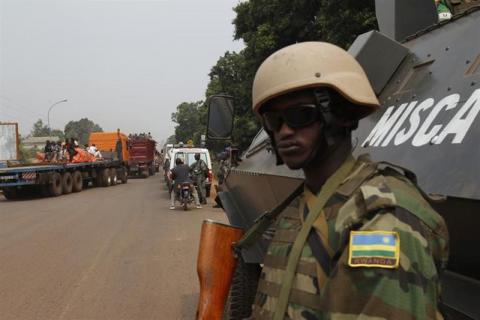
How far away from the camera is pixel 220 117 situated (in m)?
4.36

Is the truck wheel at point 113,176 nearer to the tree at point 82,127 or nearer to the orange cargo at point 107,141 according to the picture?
the orange cargo at point 107,141

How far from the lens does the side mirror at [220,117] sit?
4.23 m

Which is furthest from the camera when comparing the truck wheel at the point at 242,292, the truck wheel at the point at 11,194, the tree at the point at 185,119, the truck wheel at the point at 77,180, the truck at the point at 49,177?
the tree at the point at 185,119

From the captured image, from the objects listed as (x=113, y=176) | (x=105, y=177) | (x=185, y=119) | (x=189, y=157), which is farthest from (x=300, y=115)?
(x=185, y=119)

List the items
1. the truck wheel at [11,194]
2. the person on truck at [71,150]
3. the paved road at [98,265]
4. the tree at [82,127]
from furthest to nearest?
the tree at [82,127]
the person on truck at [71,150]
the truck wheel at [11,194]
the paved road at [98,265]

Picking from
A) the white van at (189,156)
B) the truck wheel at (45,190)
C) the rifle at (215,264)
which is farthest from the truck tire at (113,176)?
the rifle at (215,264)

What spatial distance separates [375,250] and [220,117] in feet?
11.1

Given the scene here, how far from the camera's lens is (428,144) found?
2025 mm

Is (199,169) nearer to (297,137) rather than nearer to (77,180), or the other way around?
(77,180)

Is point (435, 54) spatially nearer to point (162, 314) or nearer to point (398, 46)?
point (398, 46)

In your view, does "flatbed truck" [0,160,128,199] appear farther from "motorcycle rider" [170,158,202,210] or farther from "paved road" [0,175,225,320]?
"motorcycle rider" [170,158,202,210]

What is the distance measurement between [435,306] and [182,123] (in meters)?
99.4

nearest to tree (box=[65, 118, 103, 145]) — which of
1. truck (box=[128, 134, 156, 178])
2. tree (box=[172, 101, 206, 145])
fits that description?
tree (box=[172, 101, 206, 145])

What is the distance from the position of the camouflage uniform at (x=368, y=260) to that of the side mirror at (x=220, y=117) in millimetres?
2995
